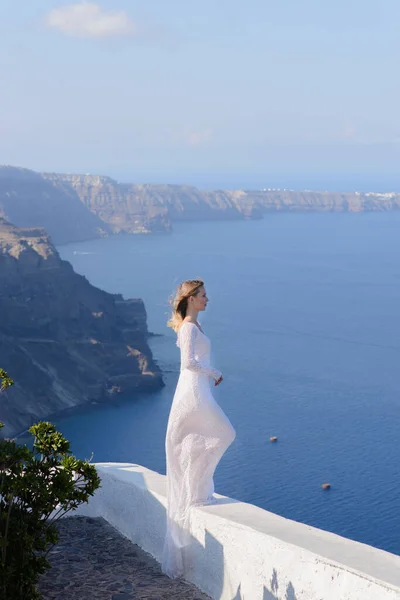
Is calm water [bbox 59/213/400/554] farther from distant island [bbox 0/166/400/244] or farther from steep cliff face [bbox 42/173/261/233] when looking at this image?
steep cliff face [bbox 42/173/261/233]

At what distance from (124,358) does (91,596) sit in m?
71.2

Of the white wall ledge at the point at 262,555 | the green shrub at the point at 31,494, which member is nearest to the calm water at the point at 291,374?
the white wall ledge at the point at 262,555

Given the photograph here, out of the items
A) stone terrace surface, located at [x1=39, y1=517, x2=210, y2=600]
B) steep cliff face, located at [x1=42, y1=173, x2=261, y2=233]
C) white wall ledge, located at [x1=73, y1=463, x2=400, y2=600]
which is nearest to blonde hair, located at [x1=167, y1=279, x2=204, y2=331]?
white wall ledge, located at [x1=73, y1=463, x2=400, y2=600]

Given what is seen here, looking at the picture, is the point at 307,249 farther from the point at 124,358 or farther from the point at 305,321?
the point at 124,358

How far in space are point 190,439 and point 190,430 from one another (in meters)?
0.05

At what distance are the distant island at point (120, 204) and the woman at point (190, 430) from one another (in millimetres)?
134854

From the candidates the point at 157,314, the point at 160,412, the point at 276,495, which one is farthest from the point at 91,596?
the point at 157,314

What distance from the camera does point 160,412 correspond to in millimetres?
60281

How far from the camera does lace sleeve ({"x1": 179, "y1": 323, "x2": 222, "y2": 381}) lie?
4.86m

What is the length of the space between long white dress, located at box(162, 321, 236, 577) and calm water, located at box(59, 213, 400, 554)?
30.2 feet

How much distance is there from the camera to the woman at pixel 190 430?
489 centimetres

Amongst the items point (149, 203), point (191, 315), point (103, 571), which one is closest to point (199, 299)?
point (191, 315)

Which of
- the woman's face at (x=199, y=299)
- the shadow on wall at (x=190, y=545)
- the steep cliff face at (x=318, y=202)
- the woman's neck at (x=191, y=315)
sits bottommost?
the steep cliff face at (x=318, y=202)

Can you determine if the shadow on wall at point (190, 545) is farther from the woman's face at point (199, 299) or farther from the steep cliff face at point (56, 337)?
the steep cliff face at point (56, 337)
